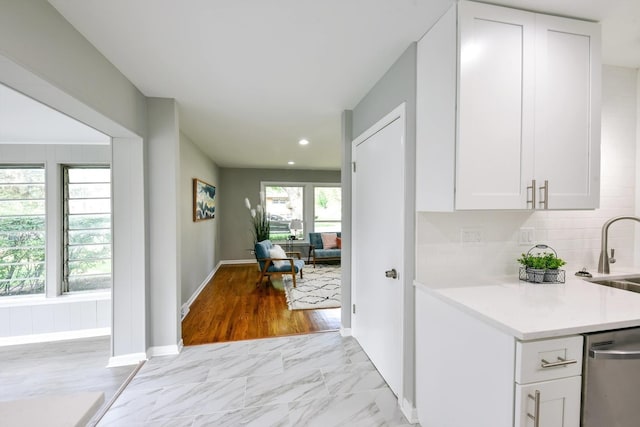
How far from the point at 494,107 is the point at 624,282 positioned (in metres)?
1.53

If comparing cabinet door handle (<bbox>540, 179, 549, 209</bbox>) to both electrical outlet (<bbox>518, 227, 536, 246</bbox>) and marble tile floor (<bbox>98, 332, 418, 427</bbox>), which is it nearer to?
electrical outlet (<bbox>518, 227, 536, 246</bbox>)

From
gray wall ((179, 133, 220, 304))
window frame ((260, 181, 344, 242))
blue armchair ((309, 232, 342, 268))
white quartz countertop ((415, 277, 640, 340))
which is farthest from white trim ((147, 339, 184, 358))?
window frame ((260, 181, 344, 242))

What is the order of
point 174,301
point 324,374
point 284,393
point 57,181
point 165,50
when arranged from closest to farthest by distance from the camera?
point 165,50 < point 284,393 < point 324,374 < point 174,301 < point 57,181

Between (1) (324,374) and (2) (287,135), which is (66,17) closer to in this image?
(2) (287,135)

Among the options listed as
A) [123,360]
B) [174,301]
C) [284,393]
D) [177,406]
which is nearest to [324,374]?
[284,393]

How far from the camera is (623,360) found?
1117 millimetres

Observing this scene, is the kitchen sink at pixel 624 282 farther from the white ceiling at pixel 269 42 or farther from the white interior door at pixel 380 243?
the white ceiling at pixel 269 42

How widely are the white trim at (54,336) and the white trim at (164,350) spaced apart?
1.15 metres

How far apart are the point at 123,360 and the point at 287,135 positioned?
3.05 metres

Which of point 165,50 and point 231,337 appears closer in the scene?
point 165,50

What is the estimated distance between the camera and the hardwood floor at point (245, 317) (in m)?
3.01

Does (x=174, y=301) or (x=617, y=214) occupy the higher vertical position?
(x=617, y=214)

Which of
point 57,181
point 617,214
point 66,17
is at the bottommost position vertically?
point 617,214

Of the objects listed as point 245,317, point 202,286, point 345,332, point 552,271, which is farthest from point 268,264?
point 552,271
